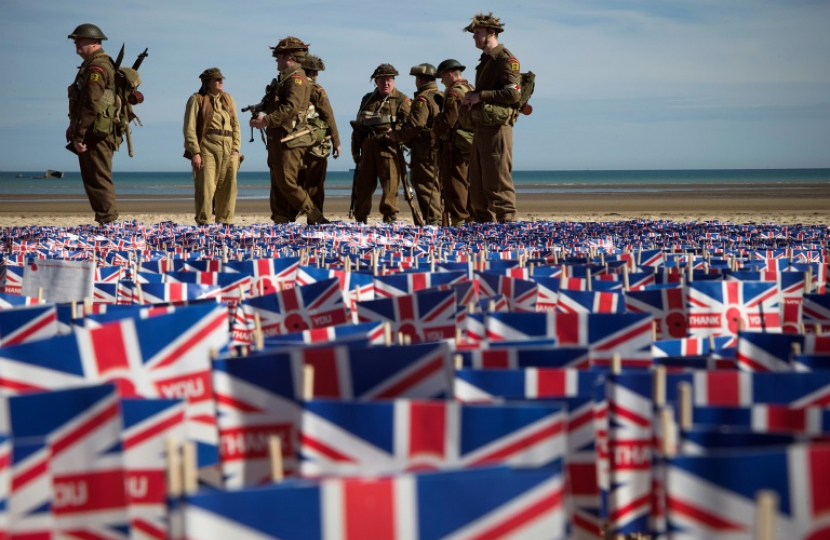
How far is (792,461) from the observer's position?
75.4 inches

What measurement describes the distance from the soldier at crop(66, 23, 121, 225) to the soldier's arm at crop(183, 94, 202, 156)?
Result: 1086 mm

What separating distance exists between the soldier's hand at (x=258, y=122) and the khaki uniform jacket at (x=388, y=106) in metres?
2.26

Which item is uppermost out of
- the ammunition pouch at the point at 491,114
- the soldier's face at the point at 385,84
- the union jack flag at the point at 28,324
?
the soldier's face at the point at 385,84

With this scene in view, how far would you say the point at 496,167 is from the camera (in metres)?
13.4

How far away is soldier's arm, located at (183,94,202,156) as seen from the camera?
47.6 ft

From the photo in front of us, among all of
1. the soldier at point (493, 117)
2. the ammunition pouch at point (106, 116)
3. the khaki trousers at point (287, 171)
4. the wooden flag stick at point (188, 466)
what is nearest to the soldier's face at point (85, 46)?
the ammunition pouch at point (106, 116)

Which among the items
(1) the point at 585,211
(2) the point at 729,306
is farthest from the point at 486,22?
(1) the point at 585,211

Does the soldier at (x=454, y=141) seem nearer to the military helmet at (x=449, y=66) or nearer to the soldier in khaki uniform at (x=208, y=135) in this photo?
the military helmet at (x=449, y=66)

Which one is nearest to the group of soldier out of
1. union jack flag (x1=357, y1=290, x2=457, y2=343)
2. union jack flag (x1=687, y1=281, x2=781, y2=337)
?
union jack flag (x1=687, y1=281, x2=781, y2=337)

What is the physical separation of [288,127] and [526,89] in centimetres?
274

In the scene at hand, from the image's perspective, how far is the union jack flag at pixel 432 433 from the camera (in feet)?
7.25

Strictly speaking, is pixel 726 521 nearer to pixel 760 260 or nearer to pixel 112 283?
pixel 112 283

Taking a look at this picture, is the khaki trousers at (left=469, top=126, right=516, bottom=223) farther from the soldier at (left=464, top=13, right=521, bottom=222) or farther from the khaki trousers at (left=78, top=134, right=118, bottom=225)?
the khaki trousers at (left=78, top=134, right=118, bottom=225)

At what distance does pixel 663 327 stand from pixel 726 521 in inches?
110
